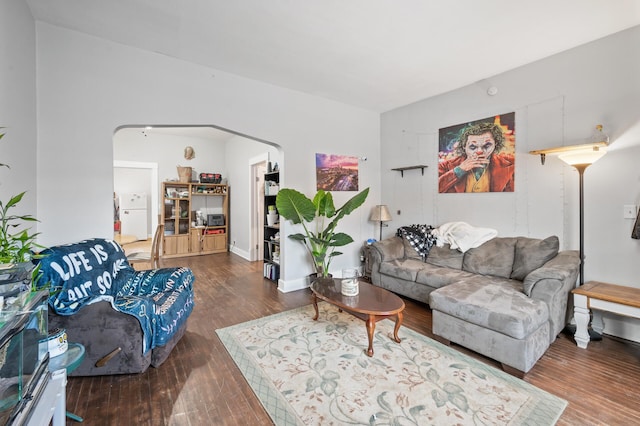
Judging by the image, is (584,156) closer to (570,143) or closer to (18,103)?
(570,143)

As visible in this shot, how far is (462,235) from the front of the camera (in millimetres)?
3633

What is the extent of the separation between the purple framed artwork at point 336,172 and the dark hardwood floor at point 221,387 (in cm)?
239

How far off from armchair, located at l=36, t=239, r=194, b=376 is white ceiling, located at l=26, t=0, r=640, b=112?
6.79ft

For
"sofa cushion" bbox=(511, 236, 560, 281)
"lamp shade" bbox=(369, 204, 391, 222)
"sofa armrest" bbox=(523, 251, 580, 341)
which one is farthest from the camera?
"lamp shade" bbox=(369, 204, 391, 222)

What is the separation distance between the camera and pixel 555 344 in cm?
261

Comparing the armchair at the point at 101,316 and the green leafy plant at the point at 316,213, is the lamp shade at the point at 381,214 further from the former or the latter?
the armchair at the point at 101,316

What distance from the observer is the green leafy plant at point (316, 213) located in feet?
12.0

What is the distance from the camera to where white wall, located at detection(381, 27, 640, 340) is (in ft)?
8.72

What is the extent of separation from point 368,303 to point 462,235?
1938 mm

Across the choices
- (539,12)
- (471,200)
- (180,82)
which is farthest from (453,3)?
(180,82)

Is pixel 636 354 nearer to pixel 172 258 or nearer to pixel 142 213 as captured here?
pixel 172 258

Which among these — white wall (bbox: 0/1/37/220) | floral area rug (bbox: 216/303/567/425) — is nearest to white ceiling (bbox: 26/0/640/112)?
white wall (bbox: 0/1/37/220)

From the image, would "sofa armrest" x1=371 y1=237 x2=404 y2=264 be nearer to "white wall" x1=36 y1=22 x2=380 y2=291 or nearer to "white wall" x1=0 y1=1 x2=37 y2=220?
"white wall" x1=36 y1=22 x2=380 y2=291

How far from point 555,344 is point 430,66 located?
3.23 meters
